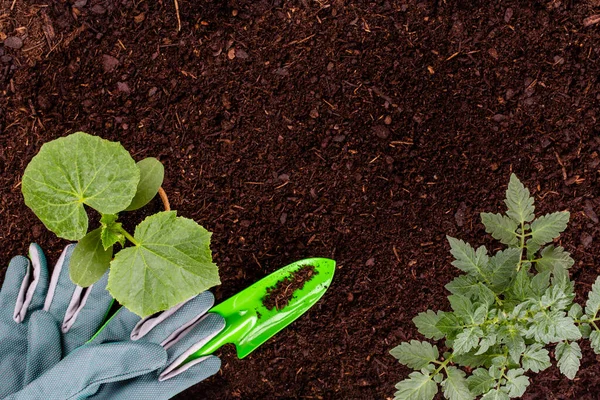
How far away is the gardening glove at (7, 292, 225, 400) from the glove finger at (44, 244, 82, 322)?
0.18 metres

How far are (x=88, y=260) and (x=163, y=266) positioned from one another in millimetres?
242

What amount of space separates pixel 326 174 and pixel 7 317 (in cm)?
127

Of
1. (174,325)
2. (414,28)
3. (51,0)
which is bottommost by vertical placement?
(174,325)

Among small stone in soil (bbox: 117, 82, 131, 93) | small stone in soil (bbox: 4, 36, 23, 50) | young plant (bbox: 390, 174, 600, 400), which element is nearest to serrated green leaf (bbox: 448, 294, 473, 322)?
young plant (bbox: 390, 174, 600, 400)

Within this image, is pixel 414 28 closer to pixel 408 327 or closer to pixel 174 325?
pixel 408 327

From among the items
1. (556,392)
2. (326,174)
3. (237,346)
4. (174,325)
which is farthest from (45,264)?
(556,392)

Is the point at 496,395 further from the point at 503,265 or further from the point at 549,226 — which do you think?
the point at 549,226

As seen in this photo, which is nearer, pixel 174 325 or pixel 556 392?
pixel 174 325

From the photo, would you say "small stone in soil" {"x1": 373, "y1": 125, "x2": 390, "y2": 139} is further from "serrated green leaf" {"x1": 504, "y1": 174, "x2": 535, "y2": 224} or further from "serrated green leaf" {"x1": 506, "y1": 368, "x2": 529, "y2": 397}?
"serrated green leaf" {"x1": 506, "y1": 368, "x2": 529, "y2": 397}

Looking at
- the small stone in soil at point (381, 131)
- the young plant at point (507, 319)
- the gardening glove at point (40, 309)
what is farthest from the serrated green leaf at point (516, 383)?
the gardening glove at point (40, 309)

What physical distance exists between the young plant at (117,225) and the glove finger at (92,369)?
38cm

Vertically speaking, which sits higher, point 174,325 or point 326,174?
point 326,174

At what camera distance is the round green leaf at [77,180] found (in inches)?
55.5

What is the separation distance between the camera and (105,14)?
1943 mm
